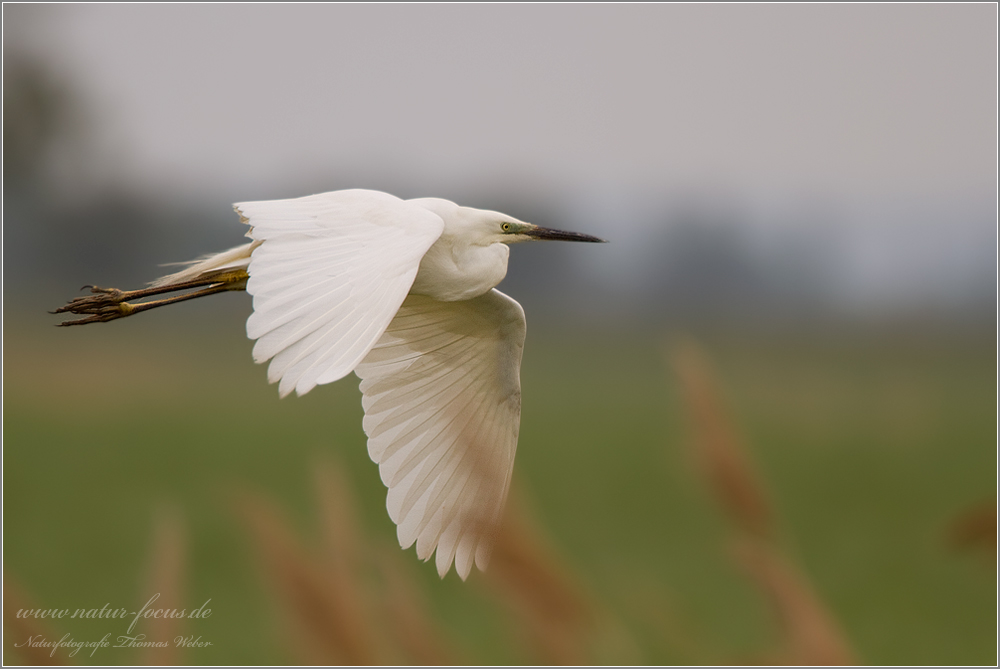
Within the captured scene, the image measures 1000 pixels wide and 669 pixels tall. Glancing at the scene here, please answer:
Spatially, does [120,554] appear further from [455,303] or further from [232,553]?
[455,303]

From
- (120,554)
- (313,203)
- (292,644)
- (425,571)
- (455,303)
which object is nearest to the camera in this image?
(292,644)

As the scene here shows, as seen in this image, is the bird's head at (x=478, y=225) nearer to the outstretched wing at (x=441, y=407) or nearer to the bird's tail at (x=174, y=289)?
the outstretched wing at (x=441, y=407)

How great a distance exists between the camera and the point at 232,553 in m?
10.1

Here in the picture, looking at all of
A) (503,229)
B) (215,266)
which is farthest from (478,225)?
(215,266)

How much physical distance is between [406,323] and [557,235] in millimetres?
339

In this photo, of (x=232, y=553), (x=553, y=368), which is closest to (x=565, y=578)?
(x=232, y=553)

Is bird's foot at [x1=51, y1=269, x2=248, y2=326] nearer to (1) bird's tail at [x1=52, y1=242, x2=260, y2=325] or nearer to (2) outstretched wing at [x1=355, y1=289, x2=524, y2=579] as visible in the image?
(1) bird's tail at [x1=52, y1=242, x2=260, y2=325]

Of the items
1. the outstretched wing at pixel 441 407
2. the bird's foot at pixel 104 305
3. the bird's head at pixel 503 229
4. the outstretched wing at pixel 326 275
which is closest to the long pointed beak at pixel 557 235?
the bird's head at pixel 503 229

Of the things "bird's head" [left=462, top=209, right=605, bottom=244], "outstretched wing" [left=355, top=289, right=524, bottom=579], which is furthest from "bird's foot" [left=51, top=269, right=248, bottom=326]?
"bird's head" [left=462, top=209, right=605, bottom=244]

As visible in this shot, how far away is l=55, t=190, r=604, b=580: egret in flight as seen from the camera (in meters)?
1.03

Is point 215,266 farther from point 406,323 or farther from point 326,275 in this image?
point 326,275

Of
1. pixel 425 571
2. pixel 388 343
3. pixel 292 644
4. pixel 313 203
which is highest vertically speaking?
pixel 313 203

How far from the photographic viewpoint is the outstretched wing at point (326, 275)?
0.98 m

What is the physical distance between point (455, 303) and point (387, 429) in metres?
0.26
